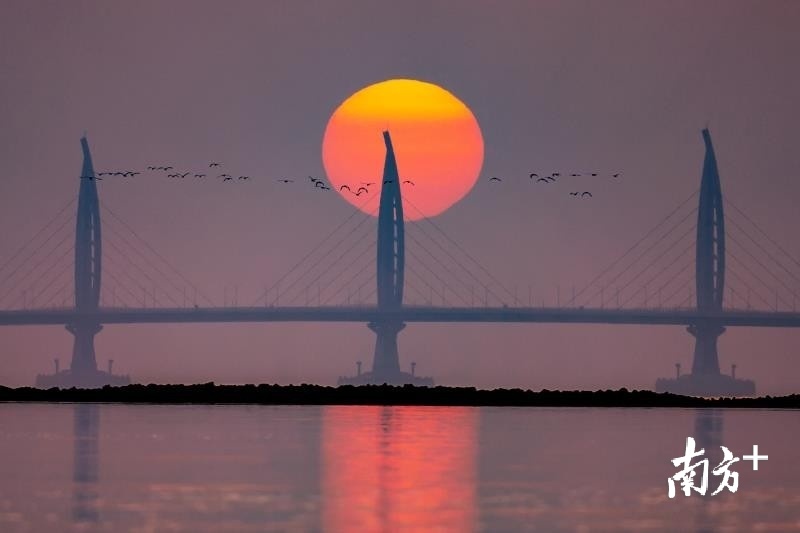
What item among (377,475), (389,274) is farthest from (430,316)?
(377,475)

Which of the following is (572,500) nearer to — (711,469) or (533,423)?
(711,469)

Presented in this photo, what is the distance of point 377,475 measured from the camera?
32.8 m

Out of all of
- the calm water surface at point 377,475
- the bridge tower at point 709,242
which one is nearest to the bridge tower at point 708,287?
the bridge tower at point 709,242

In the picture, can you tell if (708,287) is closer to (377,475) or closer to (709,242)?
(709,242)

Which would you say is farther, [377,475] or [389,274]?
[389,274]

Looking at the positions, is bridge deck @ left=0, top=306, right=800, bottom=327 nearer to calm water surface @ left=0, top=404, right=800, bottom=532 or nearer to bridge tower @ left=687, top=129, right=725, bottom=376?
bridge tower @ left=687, top=129, right=725, bottom=376

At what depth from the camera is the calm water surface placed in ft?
85.9

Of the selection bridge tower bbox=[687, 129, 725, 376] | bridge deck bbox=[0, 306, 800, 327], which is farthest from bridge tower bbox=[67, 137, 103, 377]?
bridge tower bbox=[687, 129, 725, 376]

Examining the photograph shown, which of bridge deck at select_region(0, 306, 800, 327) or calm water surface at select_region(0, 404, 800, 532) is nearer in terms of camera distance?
calm water surface at select_region(0, 404, 800, 532)

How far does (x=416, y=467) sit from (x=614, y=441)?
10.0 metres

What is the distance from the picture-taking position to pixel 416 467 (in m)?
35.0

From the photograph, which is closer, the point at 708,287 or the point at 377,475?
the point at 377,475

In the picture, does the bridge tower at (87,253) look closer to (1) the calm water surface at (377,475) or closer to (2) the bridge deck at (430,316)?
(2) the bridge deck at (430,316)

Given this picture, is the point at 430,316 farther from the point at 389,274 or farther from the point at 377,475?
the point at 377,475
